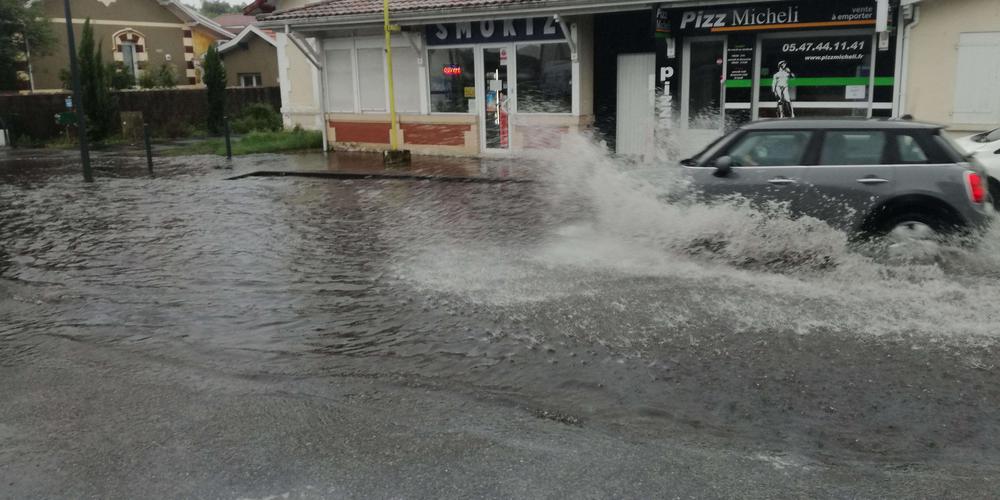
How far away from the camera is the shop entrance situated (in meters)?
17.3

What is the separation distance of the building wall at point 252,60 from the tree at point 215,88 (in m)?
9.48

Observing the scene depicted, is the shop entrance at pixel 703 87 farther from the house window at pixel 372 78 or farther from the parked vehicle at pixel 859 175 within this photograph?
the parked vehicle at pixel 859 175

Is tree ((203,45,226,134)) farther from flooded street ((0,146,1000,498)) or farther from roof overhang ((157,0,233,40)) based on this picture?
flooded street ((0,146,1000,498))

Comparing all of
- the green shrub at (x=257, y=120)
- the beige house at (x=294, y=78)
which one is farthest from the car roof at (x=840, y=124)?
the green shrub at (x=257, y=120)

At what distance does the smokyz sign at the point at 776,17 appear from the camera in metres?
15.6

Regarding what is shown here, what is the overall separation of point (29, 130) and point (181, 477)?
2961 cm

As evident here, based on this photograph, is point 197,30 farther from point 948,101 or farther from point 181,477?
point 181,477

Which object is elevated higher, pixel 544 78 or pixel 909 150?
pixel 544 78

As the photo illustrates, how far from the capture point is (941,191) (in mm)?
8609

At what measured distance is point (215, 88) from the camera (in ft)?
105

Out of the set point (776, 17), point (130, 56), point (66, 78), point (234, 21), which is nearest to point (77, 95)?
point (776, 17)

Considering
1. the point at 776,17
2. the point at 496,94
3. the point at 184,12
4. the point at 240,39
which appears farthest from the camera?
the point at 240,39

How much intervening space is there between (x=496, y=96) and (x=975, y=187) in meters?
12.6

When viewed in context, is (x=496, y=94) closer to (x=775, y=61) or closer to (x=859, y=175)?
(x=775, y=61)
